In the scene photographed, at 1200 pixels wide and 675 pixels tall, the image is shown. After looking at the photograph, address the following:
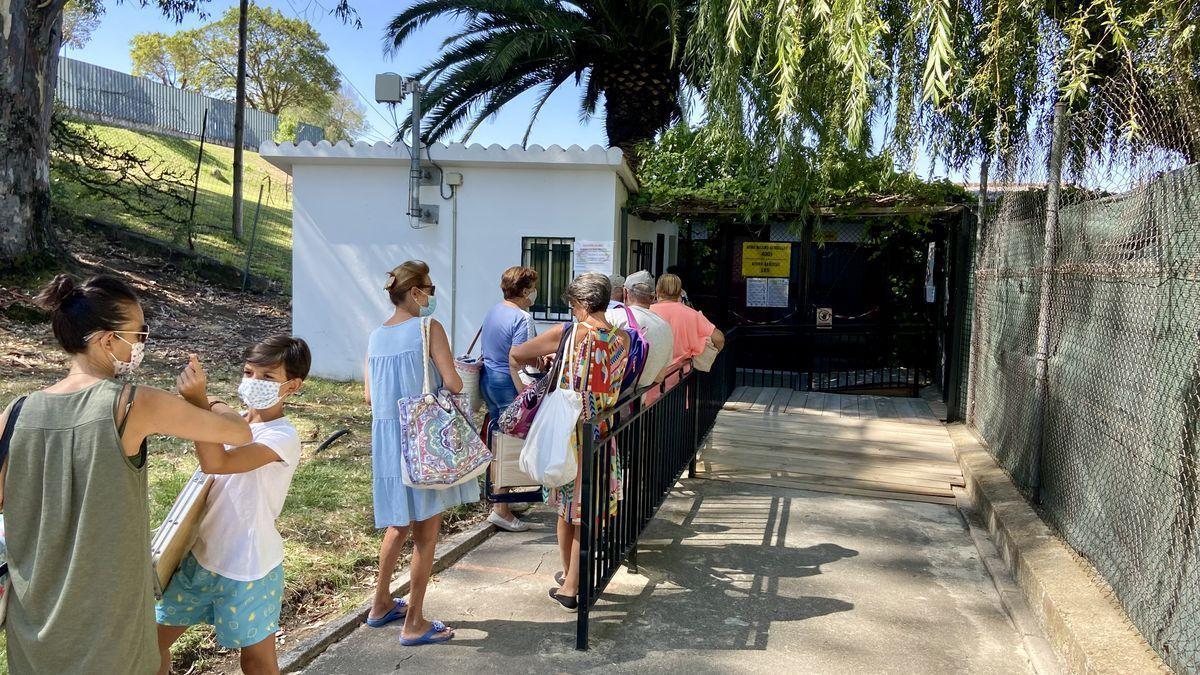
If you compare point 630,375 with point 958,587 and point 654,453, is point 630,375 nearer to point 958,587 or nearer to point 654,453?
point 654,453

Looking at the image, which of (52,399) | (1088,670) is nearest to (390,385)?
(52,399)

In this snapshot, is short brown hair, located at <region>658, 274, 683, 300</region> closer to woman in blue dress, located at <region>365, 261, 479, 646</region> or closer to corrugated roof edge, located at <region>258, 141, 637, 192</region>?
woman in blue dress, located at <region>365, 261, 479, 646</region>

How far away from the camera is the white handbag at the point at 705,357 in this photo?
623 centimetres

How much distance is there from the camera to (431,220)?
9.83 meters

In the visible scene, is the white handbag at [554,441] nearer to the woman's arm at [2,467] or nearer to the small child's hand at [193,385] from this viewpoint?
the small child's hand at [193,385]

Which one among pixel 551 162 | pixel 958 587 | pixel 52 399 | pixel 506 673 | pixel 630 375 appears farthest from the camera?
pixel 551 162

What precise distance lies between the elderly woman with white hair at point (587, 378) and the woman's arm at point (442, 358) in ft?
1.75

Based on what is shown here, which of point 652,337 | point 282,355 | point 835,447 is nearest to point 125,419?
point 282,355

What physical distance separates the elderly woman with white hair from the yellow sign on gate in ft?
28.7

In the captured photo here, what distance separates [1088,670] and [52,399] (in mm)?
3540

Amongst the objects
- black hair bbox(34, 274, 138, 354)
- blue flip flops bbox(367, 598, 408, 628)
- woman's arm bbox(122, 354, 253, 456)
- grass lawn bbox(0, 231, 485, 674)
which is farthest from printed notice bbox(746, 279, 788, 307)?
black hair bbox(34, 274, 138, 354)

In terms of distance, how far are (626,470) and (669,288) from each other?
2388 millimetres

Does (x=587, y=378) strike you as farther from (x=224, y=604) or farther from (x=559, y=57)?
(x=559, y=57)

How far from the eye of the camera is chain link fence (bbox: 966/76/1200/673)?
329cm
